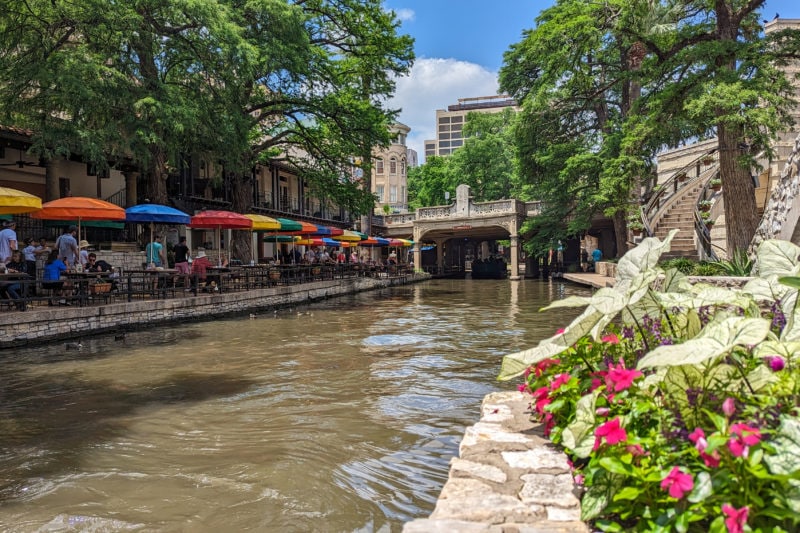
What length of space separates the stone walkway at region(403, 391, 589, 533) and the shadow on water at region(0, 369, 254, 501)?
3.07 meters

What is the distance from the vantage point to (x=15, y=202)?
Answer: 10.4m

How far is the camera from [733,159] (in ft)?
42.7

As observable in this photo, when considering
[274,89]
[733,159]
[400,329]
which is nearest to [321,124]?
[274,89]

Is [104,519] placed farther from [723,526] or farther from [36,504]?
[723,526]

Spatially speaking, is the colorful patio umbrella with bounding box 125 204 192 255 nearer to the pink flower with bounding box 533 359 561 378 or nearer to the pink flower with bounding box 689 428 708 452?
the pink flower with bounding box 533 359 561 378

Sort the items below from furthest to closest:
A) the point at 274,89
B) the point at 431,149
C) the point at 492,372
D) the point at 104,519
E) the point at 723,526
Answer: the point at 431,149
the point at 274,89
the point at 492,372
the point at 104,519
the point at 723,526

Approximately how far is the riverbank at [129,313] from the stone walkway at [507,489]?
9.57 m

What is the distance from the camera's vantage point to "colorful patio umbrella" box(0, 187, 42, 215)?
405 inches

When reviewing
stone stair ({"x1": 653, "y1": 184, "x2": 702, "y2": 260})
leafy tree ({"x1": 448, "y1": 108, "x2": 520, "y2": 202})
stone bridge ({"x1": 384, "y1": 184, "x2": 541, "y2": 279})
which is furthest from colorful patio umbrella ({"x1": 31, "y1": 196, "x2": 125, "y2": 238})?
leafy tree ({"x1": 448, "y1": 108, "x2": 520, "y2": 202})

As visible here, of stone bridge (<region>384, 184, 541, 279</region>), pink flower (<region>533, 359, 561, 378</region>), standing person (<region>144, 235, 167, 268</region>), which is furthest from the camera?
stone bridge (<region>384, 184, 541, 279</region>)

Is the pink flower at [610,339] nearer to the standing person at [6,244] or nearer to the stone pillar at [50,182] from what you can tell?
the standing person at [6,244]

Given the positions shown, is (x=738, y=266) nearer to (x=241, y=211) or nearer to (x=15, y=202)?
(x=15, y=202)

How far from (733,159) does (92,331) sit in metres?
14.6

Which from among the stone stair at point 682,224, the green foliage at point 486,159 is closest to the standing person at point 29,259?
the stone stair at point 682,224
